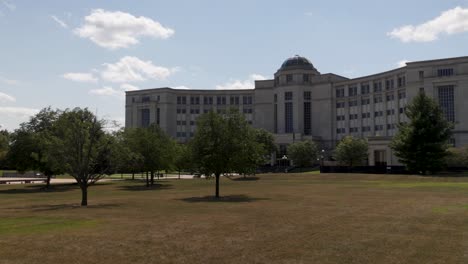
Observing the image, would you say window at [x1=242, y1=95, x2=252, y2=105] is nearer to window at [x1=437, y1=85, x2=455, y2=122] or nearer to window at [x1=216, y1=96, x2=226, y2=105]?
window at [x1=216, y1=96, x2=226, y2=105]

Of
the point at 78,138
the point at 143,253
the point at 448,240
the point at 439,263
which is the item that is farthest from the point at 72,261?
the point at 78,138

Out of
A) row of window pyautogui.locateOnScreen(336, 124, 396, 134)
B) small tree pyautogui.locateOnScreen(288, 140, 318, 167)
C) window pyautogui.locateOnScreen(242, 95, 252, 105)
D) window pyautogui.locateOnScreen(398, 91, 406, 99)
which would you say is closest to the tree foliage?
small tree pyautogui.locateOnScreen(288, 140, 318, 167)

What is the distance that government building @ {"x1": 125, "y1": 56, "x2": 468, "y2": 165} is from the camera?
108 meters

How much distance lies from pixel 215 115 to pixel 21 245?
28.4m

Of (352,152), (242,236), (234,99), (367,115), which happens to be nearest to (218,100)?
(234,99)

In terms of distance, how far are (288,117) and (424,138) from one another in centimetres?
7254

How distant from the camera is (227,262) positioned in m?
13.5

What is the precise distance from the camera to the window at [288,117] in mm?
147625

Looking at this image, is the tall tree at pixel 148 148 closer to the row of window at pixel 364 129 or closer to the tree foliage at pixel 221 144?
the tree foliage at pixel 221 144

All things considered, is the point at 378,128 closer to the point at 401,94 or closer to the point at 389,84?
the point at 389,84

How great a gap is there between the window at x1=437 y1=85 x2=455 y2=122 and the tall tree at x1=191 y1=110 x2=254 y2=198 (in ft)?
263

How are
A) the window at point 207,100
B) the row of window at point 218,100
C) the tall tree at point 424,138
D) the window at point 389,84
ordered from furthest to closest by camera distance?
the window at point 207,100, the row of window at point 218,100, the window at point 389,84, the tall tree at point 424,138

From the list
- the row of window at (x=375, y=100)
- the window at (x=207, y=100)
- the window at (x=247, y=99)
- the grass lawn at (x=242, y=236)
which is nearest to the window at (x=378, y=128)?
the row of window at (x=375, y=100)

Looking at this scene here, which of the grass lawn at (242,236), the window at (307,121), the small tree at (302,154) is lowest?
the grass lawn at (242,236)
